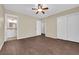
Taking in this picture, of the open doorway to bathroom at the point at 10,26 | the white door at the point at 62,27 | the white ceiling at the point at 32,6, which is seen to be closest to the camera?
the white ceiling at the point at 32,6

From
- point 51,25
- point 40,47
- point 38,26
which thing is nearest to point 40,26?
point 38,26

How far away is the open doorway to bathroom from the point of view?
2146mm

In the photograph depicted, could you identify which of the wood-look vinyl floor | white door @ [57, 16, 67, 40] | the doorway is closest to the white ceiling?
the doorway

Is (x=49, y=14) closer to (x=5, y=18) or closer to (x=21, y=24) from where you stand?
(x=21, y=24)

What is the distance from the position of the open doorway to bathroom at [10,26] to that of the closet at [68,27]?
0.99m

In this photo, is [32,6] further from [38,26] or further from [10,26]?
[10,26]

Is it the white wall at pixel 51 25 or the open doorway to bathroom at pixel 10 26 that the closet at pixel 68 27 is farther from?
the open doorway to bathroom at pixel 10 26

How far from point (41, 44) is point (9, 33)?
736mm

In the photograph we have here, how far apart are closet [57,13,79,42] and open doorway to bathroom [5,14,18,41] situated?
3.24ft

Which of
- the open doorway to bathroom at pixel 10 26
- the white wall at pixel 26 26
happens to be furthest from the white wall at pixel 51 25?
the open doorway to bathroom at pixel 10 26

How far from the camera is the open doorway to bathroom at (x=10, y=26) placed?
2.15m
